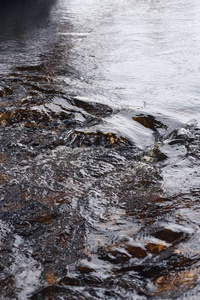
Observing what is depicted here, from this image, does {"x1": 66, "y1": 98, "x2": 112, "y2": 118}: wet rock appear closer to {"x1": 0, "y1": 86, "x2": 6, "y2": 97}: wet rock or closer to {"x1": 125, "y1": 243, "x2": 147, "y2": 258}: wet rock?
{"x1": 0, "y1": 86, "x2": 6, "y2": 97}: wet rock

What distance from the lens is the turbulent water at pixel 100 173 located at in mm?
2064

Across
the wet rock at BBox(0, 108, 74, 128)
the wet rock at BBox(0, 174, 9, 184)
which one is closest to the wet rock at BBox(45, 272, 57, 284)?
the wet rock at BBox(0, 174, 9, 184)

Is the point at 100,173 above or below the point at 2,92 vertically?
below

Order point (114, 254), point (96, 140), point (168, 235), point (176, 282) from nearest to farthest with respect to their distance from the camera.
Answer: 1. point (176, 282)
2. point (114, 254)
3. point (168, 235)
4. point (96, 140)

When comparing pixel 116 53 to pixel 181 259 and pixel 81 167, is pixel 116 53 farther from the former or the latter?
pixel 181 259

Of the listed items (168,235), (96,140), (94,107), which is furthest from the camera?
(94,107)

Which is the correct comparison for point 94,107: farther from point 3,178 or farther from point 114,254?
point 114,254

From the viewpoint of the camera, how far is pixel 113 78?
18.5 ft

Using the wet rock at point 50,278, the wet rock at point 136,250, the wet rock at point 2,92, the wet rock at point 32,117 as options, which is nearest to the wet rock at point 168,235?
the wet rock at point 136,250

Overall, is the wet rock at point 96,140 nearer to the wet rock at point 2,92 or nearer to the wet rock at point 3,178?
the wet rock at point 3,178

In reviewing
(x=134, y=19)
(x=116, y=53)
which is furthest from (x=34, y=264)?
(x=134, y=19)

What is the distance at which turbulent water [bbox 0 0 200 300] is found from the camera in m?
2.06

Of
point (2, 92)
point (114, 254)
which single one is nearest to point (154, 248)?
point (114, 254)

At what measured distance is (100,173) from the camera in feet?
10.3
